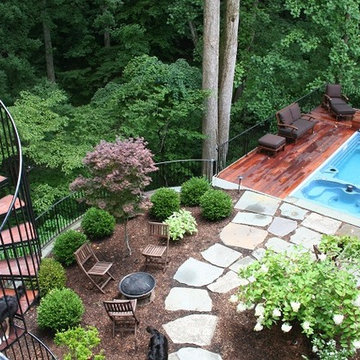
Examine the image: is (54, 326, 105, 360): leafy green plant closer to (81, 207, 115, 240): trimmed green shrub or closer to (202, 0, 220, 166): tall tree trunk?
(81, 207, 115, 240): trimmed green shrub

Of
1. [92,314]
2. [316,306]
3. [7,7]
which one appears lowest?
[92,314]

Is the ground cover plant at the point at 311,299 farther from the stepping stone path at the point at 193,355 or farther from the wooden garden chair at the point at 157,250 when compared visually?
the wooden garden chair at the point at 157,250

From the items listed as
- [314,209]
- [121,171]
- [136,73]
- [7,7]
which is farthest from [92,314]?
[7,7]

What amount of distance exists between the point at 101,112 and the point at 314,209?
504 centimetres

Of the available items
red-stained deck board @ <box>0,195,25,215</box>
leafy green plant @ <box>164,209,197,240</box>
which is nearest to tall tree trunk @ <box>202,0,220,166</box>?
leafy green plant @ <box>164,209,197,240</box>

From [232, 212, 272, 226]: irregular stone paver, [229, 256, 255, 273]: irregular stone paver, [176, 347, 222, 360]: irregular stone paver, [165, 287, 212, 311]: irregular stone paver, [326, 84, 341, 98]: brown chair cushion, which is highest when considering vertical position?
[326, 84, 341, 98]: brown chair cushion

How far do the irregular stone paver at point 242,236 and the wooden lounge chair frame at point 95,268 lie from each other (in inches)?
77.1

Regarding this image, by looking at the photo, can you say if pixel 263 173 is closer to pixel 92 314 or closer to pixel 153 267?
pixel 153 267

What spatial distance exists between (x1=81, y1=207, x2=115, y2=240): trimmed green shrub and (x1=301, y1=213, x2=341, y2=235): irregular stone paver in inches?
127

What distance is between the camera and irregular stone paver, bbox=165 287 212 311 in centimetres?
601

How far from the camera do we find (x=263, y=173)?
30.0 ft

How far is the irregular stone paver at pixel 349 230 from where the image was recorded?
739cm

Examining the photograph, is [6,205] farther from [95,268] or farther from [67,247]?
[67,247]

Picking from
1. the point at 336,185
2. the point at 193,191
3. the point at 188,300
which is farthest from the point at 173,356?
the point at 336,185
